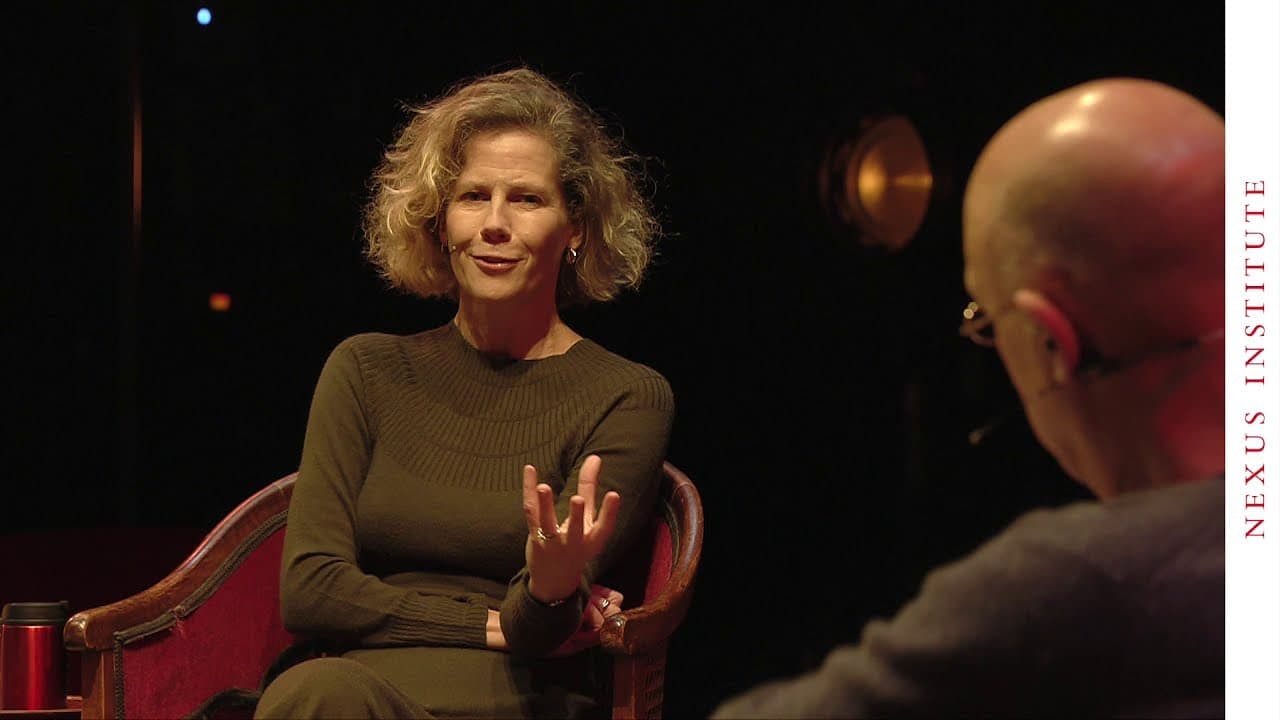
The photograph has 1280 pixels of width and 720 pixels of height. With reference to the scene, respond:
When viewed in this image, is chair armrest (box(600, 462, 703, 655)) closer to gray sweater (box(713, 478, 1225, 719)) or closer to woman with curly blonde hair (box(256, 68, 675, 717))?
woman with curly blonde hair (box(256, 68, 675, 717))

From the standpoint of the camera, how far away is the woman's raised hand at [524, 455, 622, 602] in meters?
2.03

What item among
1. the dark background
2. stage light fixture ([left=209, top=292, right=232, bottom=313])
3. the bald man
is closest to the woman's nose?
the dark background

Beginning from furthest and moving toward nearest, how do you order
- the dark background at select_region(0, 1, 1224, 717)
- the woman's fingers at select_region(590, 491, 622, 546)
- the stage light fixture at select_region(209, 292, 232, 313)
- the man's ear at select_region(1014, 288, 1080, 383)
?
1. the stage light fixture at select_region(209, 292, 232, 313)
2. the dark background at select_region(0, 1, 1224, 717)
3. the woman's fingers at select_region(590, 491, 622, 546)
4. the man's ear at select_region(1014, 288, 1080, 383)

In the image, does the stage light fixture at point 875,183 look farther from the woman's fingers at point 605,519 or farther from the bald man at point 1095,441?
the bald man at point 1095,441

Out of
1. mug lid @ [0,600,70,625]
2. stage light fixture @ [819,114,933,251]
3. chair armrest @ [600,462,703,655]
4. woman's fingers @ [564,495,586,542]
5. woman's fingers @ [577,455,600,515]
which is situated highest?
stage light fixture @ [819,114,933,251]

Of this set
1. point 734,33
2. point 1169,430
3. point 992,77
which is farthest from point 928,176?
point 1169,430

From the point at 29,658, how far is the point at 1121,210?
2024mm

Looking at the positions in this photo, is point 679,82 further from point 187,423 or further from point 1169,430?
point 1169,430

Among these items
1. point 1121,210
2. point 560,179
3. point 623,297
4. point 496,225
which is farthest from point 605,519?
point 623,297

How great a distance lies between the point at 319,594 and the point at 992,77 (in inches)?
74.8

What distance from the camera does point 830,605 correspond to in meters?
3.59

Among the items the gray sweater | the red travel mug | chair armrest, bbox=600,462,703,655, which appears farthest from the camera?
the red travel mug

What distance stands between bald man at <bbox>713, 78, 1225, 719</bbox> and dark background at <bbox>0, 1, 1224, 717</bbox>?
2.03 m

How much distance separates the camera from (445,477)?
2.44 metres
